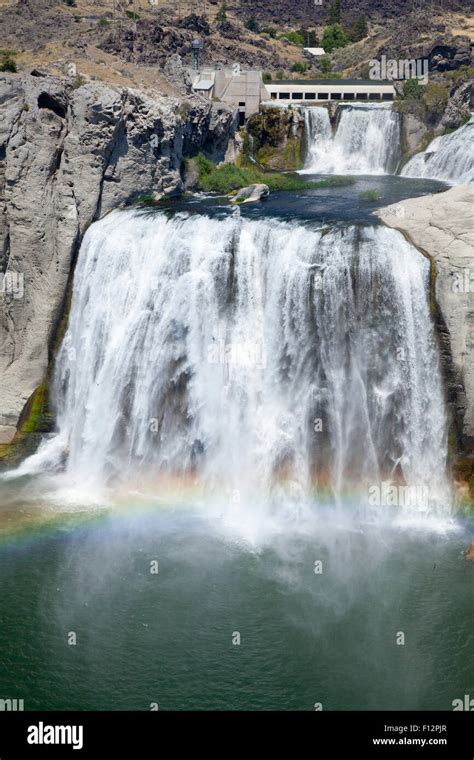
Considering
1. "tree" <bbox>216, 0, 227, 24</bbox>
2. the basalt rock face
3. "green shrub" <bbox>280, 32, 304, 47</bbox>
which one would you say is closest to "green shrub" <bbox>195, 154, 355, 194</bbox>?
the basalt rock face

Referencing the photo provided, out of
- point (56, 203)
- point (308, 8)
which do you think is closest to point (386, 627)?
point (56, 203)

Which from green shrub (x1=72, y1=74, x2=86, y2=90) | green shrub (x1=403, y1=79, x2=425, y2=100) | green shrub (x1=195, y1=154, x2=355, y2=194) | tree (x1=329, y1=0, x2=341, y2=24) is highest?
tree (x1=329, y1=0, x2=341, y2=24)

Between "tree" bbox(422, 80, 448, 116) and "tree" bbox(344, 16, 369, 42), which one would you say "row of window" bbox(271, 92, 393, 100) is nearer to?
"tree" bbox(422, 80, 448, 116)

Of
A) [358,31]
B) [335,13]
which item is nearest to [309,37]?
[358,31]

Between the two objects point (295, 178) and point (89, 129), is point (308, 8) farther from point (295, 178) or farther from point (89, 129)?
point (89, 129)

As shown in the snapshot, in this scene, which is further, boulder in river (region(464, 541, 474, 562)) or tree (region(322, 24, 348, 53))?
tree (region(322, 24, 348, 53))
